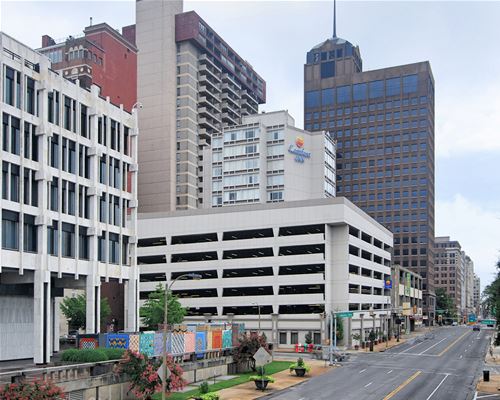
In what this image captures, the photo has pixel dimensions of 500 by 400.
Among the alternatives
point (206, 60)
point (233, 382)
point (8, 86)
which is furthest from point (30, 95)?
point (206, 60)

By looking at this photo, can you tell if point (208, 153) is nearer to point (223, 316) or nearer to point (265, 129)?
point (265, 129)

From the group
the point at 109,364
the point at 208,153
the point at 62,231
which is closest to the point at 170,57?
the point at 208,153

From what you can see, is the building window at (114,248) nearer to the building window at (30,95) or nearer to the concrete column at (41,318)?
the concrete column at (41,318)

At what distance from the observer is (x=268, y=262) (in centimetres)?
10581

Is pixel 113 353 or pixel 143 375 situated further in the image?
pixel 113 353

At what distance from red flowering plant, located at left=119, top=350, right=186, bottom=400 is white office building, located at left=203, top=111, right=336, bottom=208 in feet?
307

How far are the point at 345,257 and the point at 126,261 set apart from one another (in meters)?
44.6

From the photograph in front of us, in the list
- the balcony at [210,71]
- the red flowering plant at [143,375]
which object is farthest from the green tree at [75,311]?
the balcony at [210,71]

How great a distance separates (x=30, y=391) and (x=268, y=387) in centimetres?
2575

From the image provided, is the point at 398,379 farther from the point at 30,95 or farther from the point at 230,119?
the point at 230,119

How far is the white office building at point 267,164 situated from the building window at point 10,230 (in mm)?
84568

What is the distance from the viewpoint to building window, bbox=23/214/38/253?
55.2 meters

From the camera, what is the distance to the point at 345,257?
104125 mm

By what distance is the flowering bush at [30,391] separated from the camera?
30.9 metres
